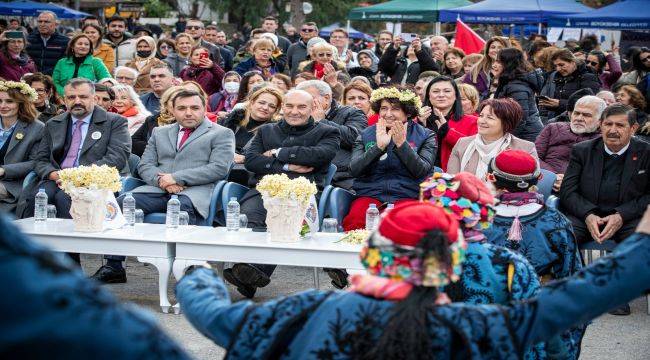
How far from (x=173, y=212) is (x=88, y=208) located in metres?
0.67

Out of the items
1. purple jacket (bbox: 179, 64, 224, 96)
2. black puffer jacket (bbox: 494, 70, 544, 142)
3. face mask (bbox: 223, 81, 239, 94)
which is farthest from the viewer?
purple jacket (bbox: 179, 64, 224, 96)

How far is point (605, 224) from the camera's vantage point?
7922 millimetres

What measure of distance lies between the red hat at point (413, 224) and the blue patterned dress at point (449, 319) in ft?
0.58

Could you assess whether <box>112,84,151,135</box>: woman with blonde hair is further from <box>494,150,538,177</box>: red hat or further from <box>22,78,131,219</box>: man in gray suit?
<box>494,150,538,177</box>: red hat

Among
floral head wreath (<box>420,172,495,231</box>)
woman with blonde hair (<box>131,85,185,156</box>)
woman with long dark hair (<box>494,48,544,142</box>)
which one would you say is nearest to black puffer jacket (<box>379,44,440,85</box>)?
woman with long dark hair (<box>494,48,544,142</box>)

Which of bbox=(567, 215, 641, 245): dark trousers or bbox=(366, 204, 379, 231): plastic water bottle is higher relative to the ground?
bbox=(366, 204, 379, 231): plastic water bottle

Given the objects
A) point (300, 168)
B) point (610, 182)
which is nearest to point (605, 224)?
point (610, 182)

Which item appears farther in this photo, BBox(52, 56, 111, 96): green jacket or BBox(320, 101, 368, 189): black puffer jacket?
BBox(52, 56, 111, 96): green jacket

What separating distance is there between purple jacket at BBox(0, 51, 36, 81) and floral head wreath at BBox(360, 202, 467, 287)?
12.2 metres

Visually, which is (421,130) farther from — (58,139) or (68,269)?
(68,269)

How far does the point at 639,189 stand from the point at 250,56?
7641 mm

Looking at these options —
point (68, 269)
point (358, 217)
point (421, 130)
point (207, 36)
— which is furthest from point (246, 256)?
point (207, 36)

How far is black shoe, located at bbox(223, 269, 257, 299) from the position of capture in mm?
7676

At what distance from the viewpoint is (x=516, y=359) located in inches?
112
